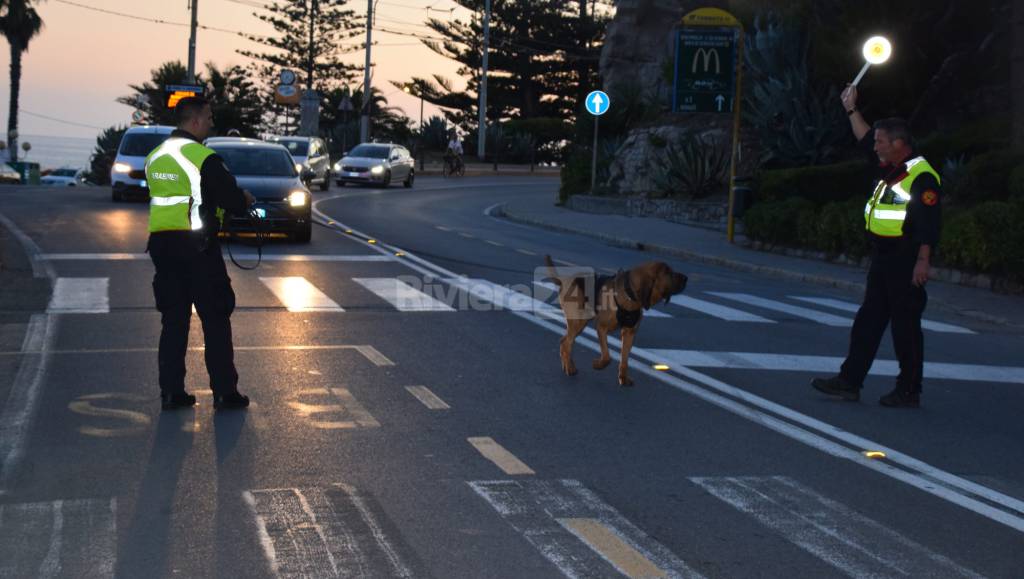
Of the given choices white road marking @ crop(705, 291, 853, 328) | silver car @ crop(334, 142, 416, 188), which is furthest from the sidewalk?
silver car @ crop(334, 142, 416, 188)

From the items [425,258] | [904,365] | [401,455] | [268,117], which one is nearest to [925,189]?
[904,365]

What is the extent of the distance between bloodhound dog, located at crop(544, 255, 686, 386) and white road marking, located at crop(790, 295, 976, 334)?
18.3ft

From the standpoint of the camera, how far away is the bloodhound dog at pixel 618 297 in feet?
29.1

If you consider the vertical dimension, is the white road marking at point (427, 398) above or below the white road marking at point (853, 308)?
below

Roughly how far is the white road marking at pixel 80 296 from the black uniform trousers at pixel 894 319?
715 cm

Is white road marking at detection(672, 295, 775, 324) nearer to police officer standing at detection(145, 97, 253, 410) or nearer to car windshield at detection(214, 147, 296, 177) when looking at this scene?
police officer standing at detection(145, 97, 253, 410)

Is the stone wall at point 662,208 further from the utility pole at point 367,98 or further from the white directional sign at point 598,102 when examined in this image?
the utility pole at point 367,98

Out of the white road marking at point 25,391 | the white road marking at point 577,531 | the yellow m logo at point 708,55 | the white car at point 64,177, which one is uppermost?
the yellow m logo at point 708,55

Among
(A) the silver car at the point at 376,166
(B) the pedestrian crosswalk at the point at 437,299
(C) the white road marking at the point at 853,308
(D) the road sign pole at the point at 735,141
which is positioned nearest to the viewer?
(B) the pedestrian crosswalk at the point at 437,299

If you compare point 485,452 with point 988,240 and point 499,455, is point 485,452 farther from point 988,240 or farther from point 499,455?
point 988,240

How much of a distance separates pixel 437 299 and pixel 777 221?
392 inches

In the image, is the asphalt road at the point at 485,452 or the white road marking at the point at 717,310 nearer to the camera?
the asphalt road at the point at 485,452

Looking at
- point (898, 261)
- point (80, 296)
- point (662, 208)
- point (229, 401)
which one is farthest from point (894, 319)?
point (662, 208)

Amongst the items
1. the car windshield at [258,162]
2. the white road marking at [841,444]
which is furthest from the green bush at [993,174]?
the white road marking at [841,444]
